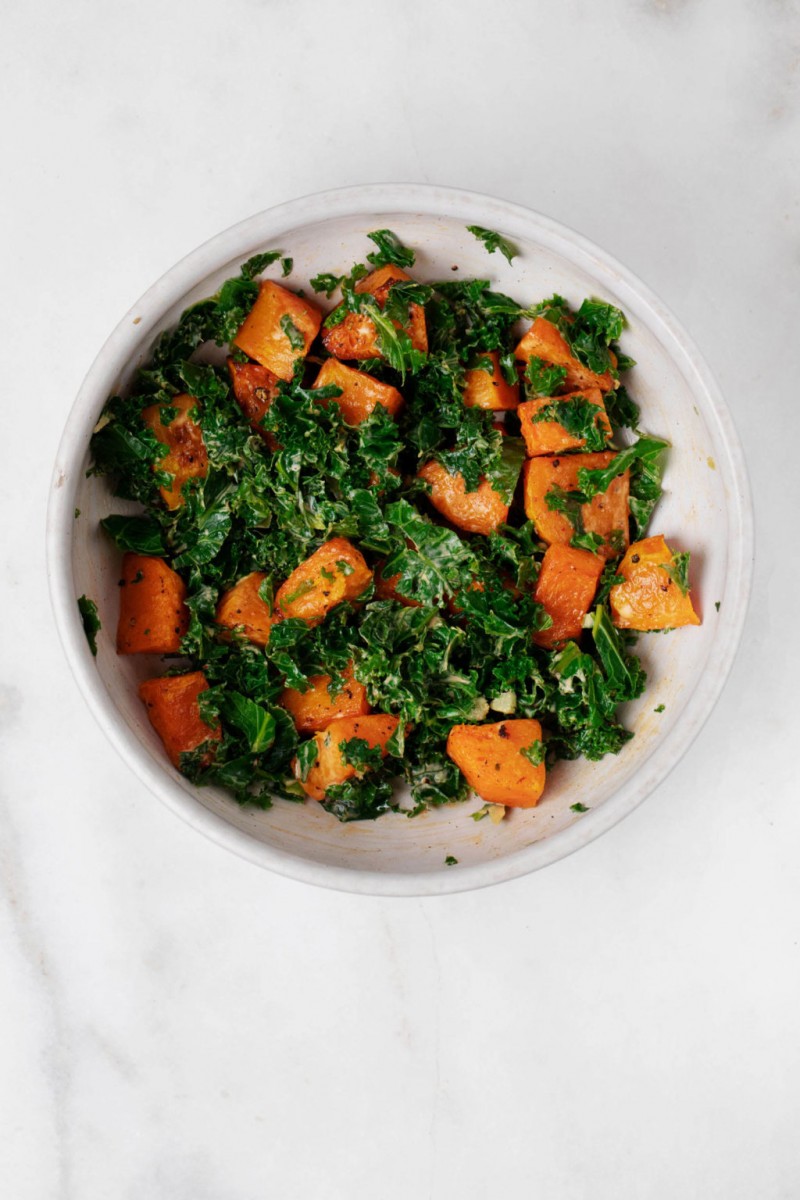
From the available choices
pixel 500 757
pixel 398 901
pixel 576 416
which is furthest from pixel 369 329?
pixel 398 901

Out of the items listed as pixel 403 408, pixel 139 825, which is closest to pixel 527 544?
pixel 403 408

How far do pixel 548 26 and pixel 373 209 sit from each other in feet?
3.81

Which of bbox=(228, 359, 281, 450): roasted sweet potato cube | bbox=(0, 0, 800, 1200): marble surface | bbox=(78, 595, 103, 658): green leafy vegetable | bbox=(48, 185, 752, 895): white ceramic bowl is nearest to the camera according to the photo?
bbox=(48, 185, 752, 895): white ceramic bowl

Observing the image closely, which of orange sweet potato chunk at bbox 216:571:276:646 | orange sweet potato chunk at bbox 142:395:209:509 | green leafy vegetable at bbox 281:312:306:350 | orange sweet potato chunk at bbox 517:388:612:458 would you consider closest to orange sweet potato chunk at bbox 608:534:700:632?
orange sweet potato chunk at bbox 517:388:612:458

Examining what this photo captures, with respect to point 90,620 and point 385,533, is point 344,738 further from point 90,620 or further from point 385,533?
point 90,620

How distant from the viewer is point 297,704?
2799mm

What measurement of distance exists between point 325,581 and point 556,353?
0.87 metres

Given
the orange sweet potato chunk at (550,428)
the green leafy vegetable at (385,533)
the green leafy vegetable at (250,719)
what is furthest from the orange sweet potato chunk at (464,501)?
the green leafy vegetable at (250,719)

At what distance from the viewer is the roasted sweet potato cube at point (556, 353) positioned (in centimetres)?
271

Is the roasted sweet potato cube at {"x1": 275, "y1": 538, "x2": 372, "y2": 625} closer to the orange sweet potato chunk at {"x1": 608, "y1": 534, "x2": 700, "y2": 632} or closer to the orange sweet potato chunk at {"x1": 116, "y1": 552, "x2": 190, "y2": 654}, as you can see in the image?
the orange sweet potato chunk at {"x1": 116, "y1": 552, "x2": 190, "y2": 654}

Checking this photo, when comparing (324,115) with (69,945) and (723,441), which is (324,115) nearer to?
(723,441)

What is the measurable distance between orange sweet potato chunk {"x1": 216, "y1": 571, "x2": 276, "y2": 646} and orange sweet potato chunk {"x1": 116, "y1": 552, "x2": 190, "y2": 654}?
0.39ft

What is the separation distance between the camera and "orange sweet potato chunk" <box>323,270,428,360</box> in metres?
2.71

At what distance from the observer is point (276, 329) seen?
2.74 meters
